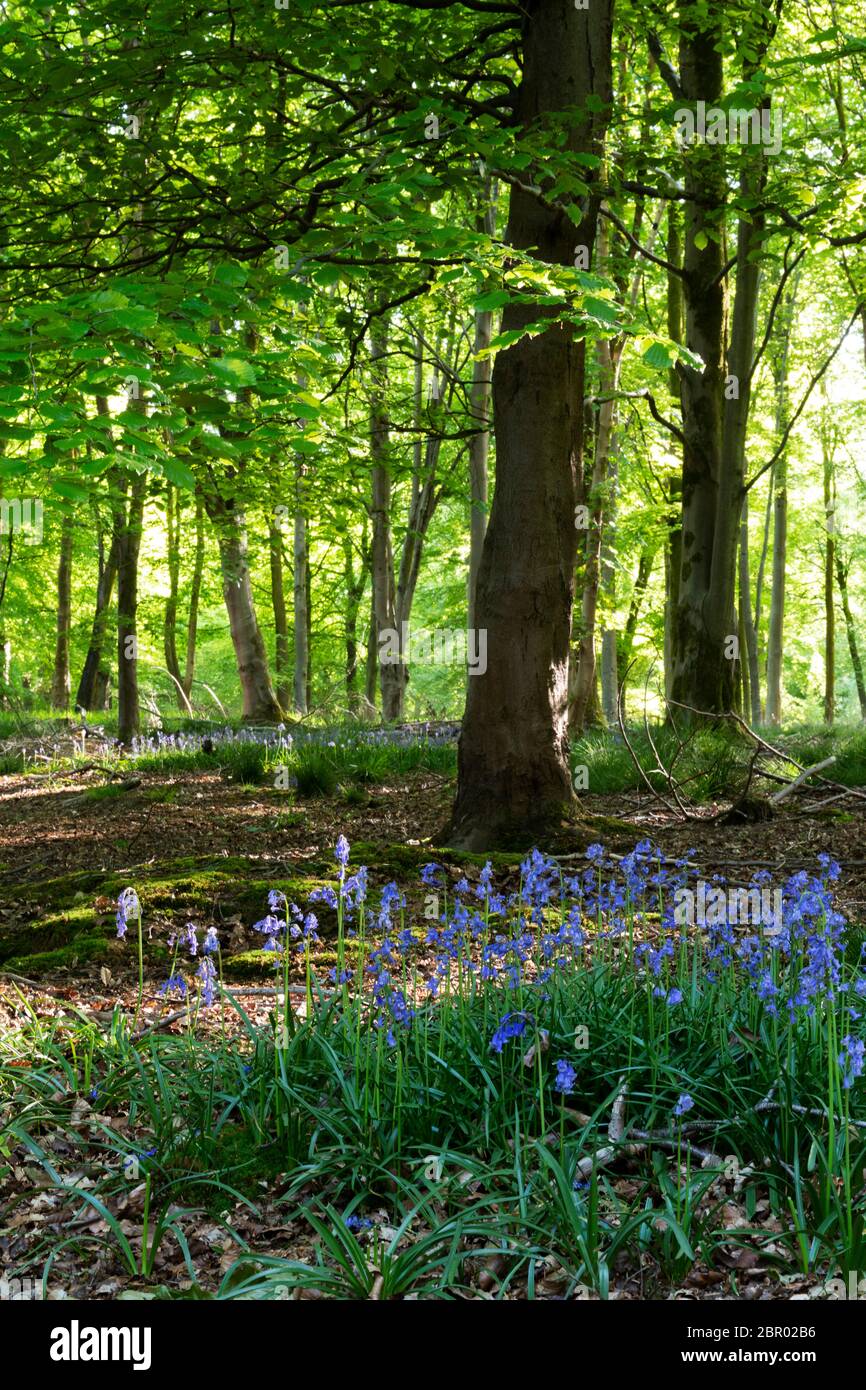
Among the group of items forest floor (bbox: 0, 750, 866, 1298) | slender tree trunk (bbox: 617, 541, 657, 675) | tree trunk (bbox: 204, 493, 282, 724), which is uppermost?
slender tree trunk (bbox: 617, 541, 657, 675)

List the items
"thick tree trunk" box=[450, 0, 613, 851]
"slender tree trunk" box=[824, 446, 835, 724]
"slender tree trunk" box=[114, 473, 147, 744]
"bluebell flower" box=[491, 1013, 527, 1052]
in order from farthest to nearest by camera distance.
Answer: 1. "slender tree trunk" box=[824, 446, 835, 724]
2. "slender tree trunk" box=[114, 473, 147, 744]
3. "thick tree trunk" box=[450, 0, 613, 851]
4. "bluebell flower" box=[491, 1013, 527, 1052]

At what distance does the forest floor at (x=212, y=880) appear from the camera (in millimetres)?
2586

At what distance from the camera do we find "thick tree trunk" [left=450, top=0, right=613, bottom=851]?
6.58m

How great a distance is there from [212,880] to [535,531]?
2836mm

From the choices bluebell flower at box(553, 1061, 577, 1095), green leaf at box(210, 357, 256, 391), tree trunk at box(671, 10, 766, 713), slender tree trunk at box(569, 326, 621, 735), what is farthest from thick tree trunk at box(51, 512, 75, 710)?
bluebell flower at box(553, 1061, 577, 1095)

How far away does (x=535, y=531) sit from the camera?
21.7 feet

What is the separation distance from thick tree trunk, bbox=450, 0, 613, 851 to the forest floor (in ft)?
1.74

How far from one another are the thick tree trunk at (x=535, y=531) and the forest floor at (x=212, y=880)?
20.9 inches

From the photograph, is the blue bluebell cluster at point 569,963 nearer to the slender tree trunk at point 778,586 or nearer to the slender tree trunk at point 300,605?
the slender tree trunk at point 300,605

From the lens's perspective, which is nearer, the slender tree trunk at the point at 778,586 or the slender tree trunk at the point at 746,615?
the slender tree trunk at the point at 746,615

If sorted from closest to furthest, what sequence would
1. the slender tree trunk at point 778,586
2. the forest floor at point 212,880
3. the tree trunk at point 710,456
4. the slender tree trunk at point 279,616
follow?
1. the forest floor at point 212,880
2. the tree trunk at point 710,456
3. the slender tree trunk at point 778,586
4. the slender tree trunk at point 279,616

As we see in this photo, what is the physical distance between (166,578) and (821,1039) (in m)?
29.1

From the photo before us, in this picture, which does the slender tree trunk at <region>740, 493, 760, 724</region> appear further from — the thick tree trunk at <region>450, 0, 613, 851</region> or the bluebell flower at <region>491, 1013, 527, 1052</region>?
the bluebell flower at <region>491, 1013, 527, 1052</region>

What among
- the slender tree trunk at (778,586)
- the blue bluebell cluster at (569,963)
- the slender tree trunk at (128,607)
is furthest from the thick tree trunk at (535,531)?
the slender tree trunk at (778,586)
